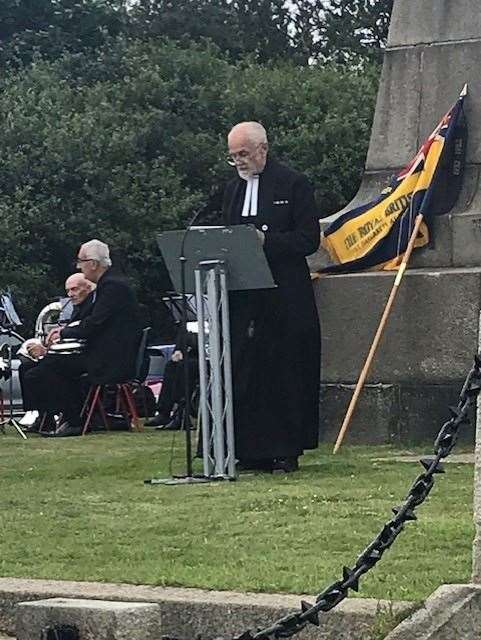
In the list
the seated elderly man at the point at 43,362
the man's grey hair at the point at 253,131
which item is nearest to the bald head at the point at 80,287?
the seated elderly man at the point at 43,362

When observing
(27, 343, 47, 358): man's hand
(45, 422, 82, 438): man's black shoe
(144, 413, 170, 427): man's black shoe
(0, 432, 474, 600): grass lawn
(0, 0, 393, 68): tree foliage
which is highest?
(0, 0, 393, 68): tree foliage

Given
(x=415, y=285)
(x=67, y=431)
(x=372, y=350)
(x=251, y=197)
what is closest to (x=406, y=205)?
(x=415, y=285)

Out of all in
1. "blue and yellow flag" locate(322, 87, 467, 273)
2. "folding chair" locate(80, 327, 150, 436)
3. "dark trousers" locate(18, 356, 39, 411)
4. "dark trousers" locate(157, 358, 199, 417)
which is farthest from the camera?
"dark trousers" locate(157, 358, 199, 417)

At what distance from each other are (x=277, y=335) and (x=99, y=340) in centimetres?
451

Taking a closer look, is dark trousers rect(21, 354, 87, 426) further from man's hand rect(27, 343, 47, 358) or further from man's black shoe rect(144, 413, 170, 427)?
man's black shoe rect(144, 413, 170, 427)

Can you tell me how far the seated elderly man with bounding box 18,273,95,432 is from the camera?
582 inches

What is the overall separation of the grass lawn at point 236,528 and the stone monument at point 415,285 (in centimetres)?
139

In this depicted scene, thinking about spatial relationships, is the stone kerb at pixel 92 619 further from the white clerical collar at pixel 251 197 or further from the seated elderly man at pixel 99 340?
the seated elderly man at pixel 99 340

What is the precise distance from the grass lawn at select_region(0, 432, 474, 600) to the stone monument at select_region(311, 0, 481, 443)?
1.39 metres

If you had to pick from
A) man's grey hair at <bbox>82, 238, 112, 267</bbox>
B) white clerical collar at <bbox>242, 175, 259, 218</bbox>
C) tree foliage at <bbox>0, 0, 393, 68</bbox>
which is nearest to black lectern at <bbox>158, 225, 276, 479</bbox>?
white clerical collar at <bbox>242, 175, 259, 218</bbox>

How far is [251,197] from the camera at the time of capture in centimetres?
1023

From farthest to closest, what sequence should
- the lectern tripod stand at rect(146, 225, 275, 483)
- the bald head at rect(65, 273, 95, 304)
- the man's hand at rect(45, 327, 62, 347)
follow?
the bald head at rect(65, 273, 95, 304), the man's hand at rect(45, 327, 62, 347), the lectern tripod stand at rect(146, 225, 275, 483)

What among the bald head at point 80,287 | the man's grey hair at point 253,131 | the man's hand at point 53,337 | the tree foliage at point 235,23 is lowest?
the man's hand at point 53,337

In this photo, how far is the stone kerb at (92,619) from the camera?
4.91 metres
